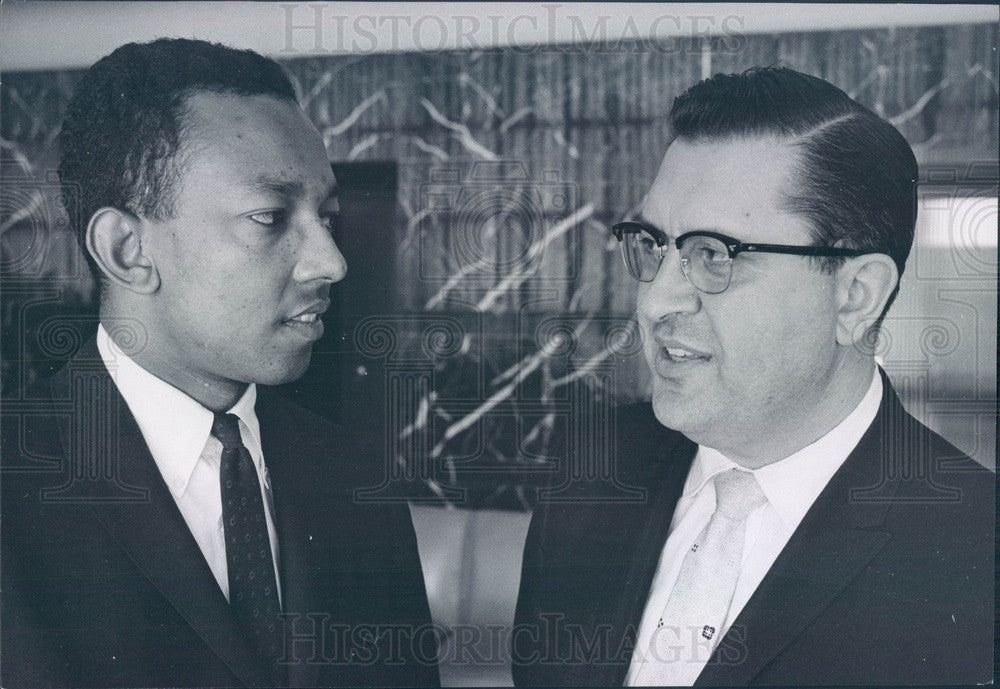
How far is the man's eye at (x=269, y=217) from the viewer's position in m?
2.31

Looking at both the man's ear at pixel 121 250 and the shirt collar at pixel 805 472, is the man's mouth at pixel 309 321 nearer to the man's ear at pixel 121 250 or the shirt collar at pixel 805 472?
the man's ear at pixel 121 250

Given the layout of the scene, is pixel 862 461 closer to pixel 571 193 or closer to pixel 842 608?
pixel 842 608

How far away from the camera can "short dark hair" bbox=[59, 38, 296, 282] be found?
2.31 m

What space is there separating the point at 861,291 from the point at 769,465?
464 millimetres

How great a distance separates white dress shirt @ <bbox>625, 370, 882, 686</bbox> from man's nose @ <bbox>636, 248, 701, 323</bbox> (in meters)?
0.35

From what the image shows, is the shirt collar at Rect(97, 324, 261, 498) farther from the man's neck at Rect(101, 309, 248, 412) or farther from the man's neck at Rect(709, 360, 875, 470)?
the man's neck at Rect(709, 360, 875, 470)

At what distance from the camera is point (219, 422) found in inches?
94.7

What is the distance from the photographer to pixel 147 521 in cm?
238

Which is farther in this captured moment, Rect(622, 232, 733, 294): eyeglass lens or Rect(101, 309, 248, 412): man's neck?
Rect(101, 309, 248, 412): man's neck

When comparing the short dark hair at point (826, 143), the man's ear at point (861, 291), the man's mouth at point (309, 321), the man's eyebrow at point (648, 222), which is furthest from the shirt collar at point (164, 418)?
the man's ear at point (861, 291)

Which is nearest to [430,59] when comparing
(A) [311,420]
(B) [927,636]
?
(A) [311,420]

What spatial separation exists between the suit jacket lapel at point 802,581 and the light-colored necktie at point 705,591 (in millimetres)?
45

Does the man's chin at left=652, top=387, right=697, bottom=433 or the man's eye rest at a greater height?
the man's eye

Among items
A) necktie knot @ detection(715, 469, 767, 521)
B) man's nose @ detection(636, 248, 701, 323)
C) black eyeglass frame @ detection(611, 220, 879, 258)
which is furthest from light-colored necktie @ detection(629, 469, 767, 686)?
black eyeglass frame @ detection(611, 220, 879, 258)
